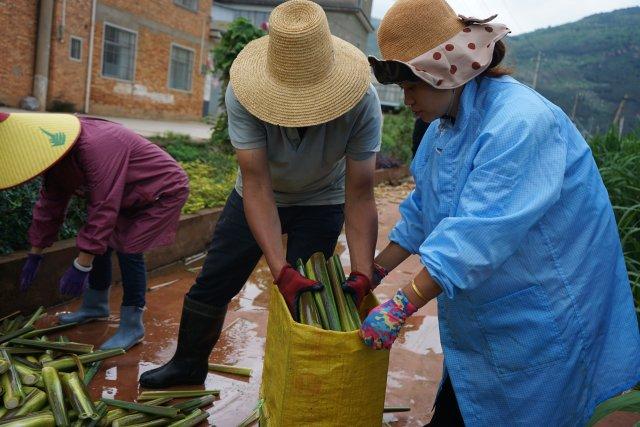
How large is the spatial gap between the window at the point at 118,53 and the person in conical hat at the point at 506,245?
57.8 feet

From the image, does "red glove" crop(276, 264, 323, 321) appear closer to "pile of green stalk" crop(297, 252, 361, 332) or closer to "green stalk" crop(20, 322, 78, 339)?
"pile of green stalk" crop(297, 252, 361, 332)

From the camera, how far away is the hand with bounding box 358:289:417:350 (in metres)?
1.84

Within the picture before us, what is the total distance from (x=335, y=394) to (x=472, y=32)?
4.15 ft

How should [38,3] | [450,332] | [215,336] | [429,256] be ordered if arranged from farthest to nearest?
[38,3] < [215,336] < [450,332] < [429,256]

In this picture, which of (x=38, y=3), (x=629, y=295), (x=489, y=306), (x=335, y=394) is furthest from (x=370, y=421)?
(x=38, y=3)

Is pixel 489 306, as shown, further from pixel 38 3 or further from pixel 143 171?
pixel 38 3

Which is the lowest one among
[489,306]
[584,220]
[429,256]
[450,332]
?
[450,332]

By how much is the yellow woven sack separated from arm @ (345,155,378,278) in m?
0.49

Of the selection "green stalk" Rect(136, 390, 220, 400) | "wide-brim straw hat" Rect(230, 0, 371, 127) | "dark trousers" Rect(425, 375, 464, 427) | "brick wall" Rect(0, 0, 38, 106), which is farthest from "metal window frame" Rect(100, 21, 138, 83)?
"dark trousers" Rect(425, 375, 464, 427)

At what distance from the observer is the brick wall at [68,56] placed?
50.7ft

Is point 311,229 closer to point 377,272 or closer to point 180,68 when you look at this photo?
point 377,272

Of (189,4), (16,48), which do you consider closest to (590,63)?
(189,4)

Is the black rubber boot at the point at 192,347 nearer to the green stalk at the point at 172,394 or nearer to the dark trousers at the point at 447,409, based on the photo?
the green stalk at the point at 172,394

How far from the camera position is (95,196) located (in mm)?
3217
